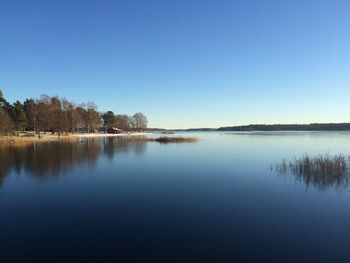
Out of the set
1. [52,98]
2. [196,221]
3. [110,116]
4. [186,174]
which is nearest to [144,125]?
[110,116]

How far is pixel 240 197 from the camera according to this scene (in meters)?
16.4

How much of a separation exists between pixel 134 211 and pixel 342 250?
322 inches

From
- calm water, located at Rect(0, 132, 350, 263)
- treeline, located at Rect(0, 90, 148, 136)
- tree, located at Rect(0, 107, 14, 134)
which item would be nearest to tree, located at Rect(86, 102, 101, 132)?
treeline, located at Rect(0, 90, 148, 136)

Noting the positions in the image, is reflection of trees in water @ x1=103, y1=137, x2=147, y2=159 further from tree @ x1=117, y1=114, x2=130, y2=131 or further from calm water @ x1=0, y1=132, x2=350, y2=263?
tree @ x1=117, y1=114, x2=130, y2=131

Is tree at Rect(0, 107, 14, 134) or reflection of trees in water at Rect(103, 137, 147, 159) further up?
tree at Rect(0, 107, 14, 134)

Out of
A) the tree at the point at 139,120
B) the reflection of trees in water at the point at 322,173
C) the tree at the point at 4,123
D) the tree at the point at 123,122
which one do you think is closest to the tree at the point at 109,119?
the tree at the point at 123,122

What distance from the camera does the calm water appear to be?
364 inches

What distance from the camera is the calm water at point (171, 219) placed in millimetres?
9234

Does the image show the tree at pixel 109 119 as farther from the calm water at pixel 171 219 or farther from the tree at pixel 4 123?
the calm water at pixel 171 219

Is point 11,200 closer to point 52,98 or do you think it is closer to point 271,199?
point 271,199

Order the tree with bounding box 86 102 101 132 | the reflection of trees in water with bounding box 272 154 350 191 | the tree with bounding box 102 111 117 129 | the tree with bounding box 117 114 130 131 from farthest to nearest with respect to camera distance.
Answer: the tree with bounding box 117 114 130 131
the tree with bounding box 102 111 117 129
the tree with bounding box 86 102 101 132
the reflection of trees in water with bounding box 272 154 350 191

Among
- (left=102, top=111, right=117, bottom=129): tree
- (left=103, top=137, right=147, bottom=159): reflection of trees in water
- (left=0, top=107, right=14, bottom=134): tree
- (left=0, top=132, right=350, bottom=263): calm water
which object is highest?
(left=102, top=111, right=117, bottom=129): tree

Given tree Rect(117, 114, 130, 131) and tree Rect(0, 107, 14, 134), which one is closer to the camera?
tree Rect(0, 107, 14, 134)

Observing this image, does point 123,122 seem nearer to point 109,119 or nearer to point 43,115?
point 109,119
